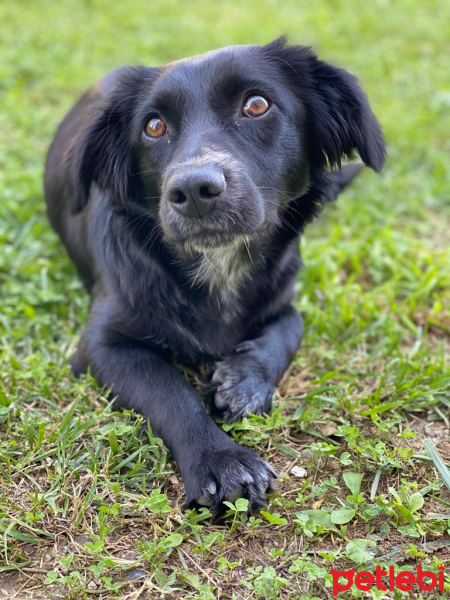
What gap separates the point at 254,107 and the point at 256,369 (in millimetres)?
1058

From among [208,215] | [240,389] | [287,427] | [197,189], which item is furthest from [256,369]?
[197,189]

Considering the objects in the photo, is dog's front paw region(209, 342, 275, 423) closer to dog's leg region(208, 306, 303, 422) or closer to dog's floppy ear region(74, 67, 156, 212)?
dog's leg region(208, 306, 303, 422)

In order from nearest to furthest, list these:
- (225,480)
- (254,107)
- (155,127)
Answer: (225,480) < (254,107) < (155,127)

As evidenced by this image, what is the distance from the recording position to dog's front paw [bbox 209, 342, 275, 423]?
272 centimetres

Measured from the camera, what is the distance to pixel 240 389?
109 inches

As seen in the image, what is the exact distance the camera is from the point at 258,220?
267 centimetres

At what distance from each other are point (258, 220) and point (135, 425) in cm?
90

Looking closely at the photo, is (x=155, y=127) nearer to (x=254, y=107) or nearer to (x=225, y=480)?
(x=254, y=107)

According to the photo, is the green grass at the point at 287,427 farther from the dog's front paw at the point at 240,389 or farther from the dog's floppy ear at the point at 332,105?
the dog's floppy ear at the point at 332,105

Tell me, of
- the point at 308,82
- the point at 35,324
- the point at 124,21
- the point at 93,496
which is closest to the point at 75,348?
the point at 35,324

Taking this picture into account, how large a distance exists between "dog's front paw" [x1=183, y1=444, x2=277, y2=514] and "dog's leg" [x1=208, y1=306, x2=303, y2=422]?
0.35 m

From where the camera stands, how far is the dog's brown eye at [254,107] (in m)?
2.73

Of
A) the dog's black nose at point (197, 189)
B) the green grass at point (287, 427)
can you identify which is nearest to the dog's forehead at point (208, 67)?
the dog's black nose at point (197, 189)

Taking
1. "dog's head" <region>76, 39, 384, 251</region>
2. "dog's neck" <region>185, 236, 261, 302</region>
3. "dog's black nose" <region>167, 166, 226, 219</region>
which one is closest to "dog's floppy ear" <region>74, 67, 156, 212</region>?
"dog's head" <region>76, 39, 384, 251</region>
